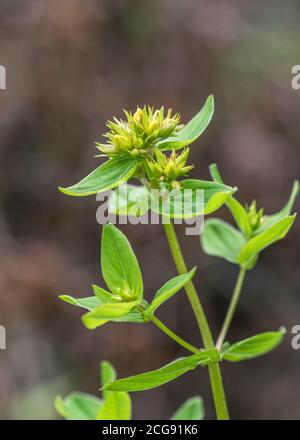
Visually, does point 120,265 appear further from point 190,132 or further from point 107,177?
point 190,132

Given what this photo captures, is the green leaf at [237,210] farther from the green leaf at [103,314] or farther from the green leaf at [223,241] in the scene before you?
the green leaf at [103,314]

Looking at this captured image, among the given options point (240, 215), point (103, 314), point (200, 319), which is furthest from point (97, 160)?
point (103, 314)

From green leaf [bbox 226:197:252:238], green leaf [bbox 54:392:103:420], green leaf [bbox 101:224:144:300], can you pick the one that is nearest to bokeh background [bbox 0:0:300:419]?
green leaf [bbox 54:392:103:420]

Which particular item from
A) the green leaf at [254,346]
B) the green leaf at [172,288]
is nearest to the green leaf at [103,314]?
the green leaf at [172,288]

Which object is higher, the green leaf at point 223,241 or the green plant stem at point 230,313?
the green leaf at point 223,241

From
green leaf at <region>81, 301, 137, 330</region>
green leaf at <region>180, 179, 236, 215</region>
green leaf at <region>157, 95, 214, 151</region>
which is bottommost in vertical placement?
green leaf at <region>81, 301, 137, 330</region>

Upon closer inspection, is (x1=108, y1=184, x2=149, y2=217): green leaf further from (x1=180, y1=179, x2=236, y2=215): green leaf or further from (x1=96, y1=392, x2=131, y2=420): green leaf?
(x1=96, y1=392, x2=131, y2=420): green leaf

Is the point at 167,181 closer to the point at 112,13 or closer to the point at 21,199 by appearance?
the point at 21,199
